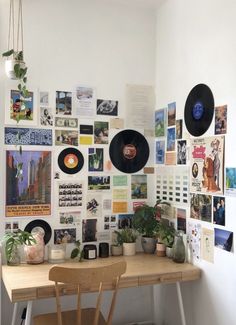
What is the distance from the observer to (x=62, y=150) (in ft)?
7.63

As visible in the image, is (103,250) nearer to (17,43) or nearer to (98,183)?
(98,183)

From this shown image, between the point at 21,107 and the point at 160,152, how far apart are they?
1.03 meters

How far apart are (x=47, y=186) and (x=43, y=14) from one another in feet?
3.76

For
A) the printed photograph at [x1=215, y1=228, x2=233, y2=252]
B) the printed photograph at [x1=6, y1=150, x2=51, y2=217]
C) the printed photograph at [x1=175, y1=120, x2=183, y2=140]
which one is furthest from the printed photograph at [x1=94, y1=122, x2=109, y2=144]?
the printed photograph at [x1=215, y1=228, x2=233, y2=252]

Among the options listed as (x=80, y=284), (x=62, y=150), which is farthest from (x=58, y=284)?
(x=62, y=150)

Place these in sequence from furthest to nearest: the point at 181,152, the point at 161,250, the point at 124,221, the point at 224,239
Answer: the point at 124,221, the point at 161,250, the point at 181,152, the point at 224,239

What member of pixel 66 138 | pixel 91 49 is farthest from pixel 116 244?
pixel 91 49

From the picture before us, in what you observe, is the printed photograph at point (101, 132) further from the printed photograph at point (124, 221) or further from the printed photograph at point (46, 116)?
the printed photograph at point (124, 221)

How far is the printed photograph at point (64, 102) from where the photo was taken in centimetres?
232

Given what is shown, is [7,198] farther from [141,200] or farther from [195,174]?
[195,174]

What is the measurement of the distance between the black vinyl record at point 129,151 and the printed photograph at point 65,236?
22.2 inches

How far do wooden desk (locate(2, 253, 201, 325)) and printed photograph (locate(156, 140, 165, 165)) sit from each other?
69cm

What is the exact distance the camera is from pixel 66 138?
234 centimetres

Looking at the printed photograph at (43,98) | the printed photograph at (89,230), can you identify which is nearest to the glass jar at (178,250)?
the printed photograph at (89,230)
